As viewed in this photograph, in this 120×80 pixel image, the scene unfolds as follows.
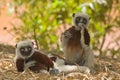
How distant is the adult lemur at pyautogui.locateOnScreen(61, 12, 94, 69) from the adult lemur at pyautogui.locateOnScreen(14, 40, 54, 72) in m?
0.86

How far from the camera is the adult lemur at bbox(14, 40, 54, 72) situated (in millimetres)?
6234

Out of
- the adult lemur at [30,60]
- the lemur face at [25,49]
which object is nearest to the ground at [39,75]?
the adult lemur at [30,60]

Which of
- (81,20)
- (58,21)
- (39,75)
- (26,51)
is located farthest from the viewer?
(58,21)

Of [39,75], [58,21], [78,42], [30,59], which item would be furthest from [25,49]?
[58,21]

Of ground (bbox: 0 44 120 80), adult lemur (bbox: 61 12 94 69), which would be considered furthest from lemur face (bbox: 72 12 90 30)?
ground (bbox: 0 44 120 80)

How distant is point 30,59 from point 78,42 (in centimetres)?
107

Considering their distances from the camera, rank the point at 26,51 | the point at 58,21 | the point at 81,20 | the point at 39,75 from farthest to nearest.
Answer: the point at 58,21, the point at 81,20, the point at 26,51, the point at 39,75

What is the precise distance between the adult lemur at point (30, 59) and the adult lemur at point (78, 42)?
0.86m

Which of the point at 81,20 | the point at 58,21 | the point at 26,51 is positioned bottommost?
the point at 26,51

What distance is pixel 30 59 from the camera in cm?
625

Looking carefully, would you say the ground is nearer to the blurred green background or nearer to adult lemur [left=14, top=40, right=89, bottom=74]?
adult lemur [left=14, top=40, right=89, bottom=74]

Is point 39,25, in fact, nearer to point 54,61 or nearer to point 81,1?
point 81,1

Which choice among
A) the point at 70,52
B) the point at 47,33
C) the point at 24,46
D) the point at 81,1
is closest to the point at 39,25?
the point at 47,33

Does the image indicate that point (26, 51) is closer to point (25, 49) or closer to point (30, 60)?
point (25, 49)
